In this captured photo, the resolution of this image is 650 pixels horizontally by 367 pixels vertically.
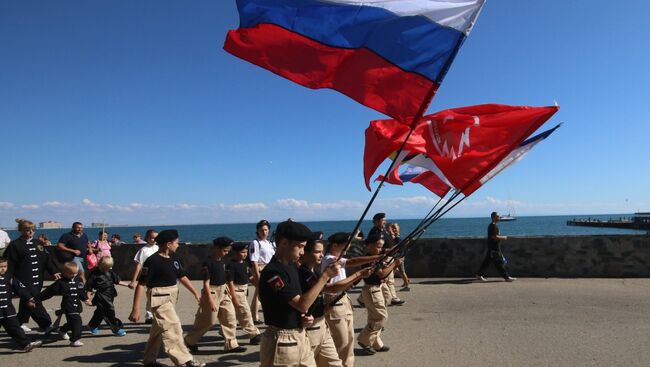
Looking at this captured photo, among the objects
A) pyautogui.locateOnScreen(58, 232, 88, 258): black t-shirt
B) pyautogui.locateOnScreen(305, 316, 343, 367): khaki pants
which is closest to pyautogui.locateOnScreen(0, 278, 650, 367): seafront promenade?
pyautogui.locateOnScreen(58, 232, 88, 258): black t-shirt

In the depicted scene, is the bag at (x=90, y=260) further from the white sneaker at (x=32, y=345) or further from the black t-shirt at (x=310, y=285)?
Result: the black t-shirt at (x=310, y=285)

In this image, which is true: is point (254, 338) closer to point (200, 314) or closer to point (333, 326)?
point (200, 314)

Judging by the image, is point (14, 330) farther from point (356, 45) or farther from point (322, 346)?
point (356, 45)

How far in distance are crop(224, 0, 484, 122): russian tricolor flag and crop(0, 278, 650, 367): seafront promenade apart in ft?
10.8

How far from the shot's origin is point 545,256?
40.6ft

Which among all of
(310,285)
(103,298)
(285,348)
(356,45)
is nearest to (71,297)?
(103,298)

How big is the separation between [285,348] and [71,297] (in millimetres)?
4866

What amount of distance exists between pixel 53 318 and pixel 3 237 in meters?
2.73

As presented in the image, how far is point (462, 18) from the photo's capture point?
12.8ft

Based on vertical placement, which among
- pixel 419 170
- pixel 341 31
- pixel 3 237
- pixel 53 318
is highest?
pixel 341 31

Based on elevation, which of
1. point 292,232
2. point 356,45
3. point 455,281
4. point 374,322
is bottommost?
point 455,281

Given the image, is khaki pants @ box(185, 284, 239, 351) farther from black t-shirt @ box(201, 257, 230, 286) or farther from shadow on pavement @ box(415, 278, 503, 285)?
shadow on pavement @ box(415, 278, 503, 285)

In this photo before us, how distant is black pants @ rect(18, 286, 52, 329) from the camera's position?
708 centimetres

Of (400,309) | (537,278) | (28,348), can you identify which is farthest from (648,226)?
(28,348)
